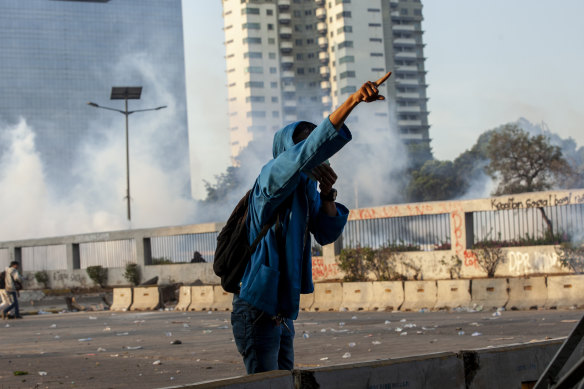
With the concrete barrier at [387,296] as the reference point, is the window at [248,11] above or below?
above

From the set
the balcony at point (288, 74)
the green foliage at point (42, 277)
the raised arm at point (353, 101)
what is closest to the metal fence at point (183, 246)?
the green foliage at point (42, 277)

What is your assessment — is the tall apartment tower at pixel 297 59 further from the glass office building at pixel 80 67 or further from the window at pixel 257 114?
the glass office building at pixel 80 67

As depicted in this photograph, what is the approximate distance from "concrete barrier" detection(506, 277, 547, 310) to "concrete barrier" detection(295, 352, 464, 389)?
12310mm

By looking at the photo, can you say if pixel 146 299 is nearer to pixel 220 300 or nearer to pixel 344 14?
pixel 220 300

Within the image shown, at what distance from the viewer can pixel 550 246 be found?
21.8 metres

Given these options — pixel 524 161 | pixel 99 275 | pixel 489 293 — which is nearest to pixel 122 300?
pixel 99 275

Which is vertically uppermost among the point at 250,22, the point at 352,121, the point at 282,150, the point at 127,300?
the point at 250,22

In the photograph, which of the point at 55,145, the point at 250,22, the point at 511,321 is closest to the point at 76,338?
the point at 511,321

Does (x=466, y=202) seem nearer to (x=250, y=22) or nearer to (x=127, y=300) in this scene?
(x=127, y=300)

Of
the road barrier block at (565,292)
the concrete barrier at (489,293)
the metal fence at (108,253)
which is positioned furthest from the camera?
the metal fence at (108,253)

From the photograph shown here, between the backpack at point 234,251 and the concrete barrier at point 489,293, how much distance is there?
1351 centimetres

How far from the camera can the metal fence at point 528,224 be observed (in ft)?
73.7

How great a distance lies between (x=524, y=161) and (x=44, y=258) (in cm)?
4388

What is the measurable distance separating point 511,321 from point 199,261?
66.6 ft
